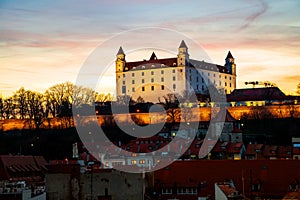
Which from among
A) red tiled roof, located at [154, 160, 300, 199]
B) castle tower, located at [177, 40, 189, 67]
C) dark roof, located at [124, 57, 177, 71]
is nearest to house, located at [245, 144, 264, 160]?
red tiled roof, located at [154, 160, 300, 199]

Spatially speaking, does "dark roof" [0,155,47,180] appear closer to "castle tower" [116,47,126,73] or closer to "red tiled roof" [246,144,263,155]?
"red tiled roof" [246,144,263,155]

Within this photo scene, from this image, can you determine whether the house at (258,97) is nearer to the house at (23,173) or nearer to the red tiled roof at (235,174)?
the house at (23,173)

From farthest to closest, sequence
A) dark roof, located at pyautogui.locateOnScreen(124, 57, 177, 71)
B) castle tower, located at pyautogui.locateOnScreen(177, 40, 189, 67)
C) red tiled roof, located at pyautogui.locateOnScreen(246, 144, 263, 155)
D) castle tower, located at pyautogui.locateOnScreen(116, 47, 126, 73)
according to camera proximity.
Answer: castle tower, located at pyautogui.locateOnScreen(116, 47, 126, 73) → dark roof, located at pyautogui.locateOnScreen(124, 57, 177, 71) → castle tower, located at pyautogui.locateOnScreen(177, 40, 189, 67) → red tiled roof, located at pyautogui.locateOnScreen(246, 144, 263, 155)

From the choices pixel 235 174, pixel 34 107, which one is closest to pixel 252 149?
pixel 235 174

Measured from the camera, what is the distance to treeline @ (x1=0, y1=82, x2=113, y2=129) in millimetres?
81500

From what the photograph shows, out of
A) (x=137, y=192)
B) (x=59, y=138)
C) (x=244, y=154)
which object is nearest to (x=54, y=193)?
(x=137, y=192)

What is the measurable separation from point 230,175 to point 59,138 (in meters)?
37.9

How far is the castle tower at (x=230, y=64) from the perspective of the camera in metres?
116

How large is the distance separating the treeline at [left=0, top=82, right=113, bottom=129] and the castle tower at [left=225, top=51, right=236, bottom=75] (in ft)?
116

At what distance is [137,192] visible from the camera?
103 ft

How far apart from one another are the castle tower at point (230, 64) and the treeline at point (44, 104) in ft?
116

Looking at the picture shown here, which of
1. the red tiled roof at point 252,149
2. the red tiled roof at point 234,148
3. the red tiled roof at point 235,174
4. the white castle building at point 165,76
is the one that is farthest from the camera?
the white castle building at point 165,76

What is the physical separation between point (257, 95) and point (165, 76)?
61.3ft

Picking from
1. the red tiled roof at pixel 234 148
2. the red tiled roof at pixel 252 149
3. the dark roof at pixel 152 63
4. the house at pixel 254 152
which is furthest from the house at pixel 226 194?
the dark roof at pixel 152 63
